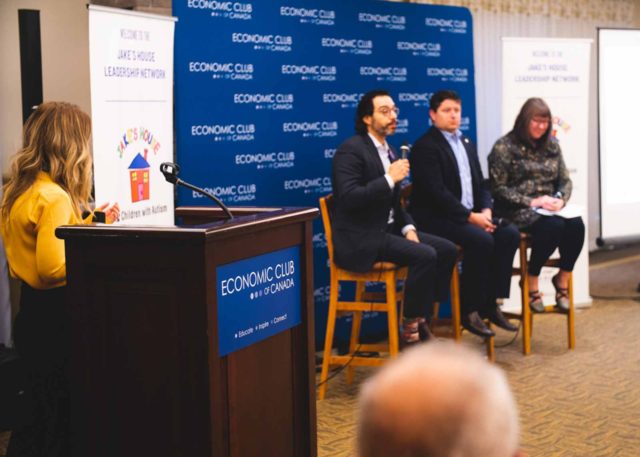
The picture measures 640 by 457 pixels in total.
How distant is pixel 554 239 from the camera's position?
5703mm

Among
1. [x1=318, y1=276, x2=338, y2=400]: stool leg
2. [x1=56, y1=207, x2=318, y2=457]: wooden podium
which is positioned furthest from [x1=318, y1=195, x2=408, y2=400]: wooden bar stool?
[x1=56, y1=207, x2=318, y2=457]: wooden podium

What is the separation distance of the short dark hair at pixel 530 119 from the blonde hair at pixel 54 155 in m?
3.38

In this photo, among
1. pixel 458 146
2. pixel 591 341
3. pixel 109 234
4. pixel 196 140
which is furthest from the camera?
→ pixel 591 341

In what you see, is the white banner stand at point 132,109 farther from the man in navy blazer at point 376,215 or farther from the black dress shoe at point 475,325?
the black dress shoe at point 475,325

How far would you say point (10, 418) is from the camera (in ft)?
13.9

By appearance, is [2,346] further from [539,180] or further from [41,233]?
[539,180]

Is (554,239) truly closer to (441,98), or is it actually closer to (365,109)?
(441,98)

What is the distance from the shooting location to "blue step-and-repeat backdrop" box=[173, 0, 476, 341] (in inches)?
197

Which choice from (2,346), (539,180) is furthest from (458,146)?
(2,346)

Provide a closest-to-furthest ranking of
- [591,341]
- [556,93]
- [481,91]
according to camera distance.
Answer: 1. [591,341]
2. [556,93]
3. [481,91]

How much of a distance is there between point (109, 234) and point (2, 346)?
6.98ft

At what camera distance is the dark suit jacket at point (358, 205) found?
486 centimetres

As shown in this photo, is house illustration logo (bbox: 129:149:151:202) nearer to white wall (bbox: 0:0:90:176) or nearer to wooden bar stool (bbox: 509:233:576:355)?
white wall (bbox: 0:0:90:176)

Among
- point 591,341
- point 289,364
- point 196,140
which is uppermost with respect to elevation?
point 196,140
